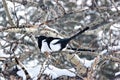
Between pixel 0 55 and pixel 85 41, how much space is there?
4.86 metres

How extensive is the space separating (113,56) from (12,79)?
41.8 inches

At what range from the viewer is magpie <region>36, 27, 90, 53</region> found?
357 centimetres

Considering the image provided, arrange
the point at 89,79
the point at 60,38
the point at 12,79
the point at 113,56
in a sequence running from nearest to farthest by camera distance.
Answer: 1. the point at 89,79
2. the point at 12,79
3. the point at 113,56
4. the point at 60,38

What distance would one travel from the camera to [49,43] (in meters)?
3.82

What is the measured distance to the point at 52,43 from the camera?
3.76 m

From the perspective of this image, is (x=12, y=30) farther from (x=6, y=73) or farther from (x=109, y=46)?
(x=109, y=46)

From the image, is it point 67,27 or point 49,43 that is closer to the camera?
point 49,43

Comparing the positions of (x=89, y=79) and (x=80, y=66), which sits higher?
(x=89, y=79)

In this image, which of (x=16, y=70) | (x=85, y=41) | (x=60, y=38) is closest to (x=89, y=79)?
(x=16, y=70)

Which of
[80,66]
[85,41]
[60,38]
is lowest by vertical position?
[85,41]

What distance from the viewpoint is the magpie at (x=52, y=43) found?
357cm

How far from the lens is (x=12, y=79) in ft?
9.40

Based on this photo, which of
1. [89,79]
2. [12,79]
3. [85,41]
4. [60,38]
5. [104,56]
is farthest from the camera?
[85,41]

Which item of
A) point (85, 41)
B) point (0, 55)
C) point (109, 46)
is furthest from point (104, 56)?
point (85, 41)
